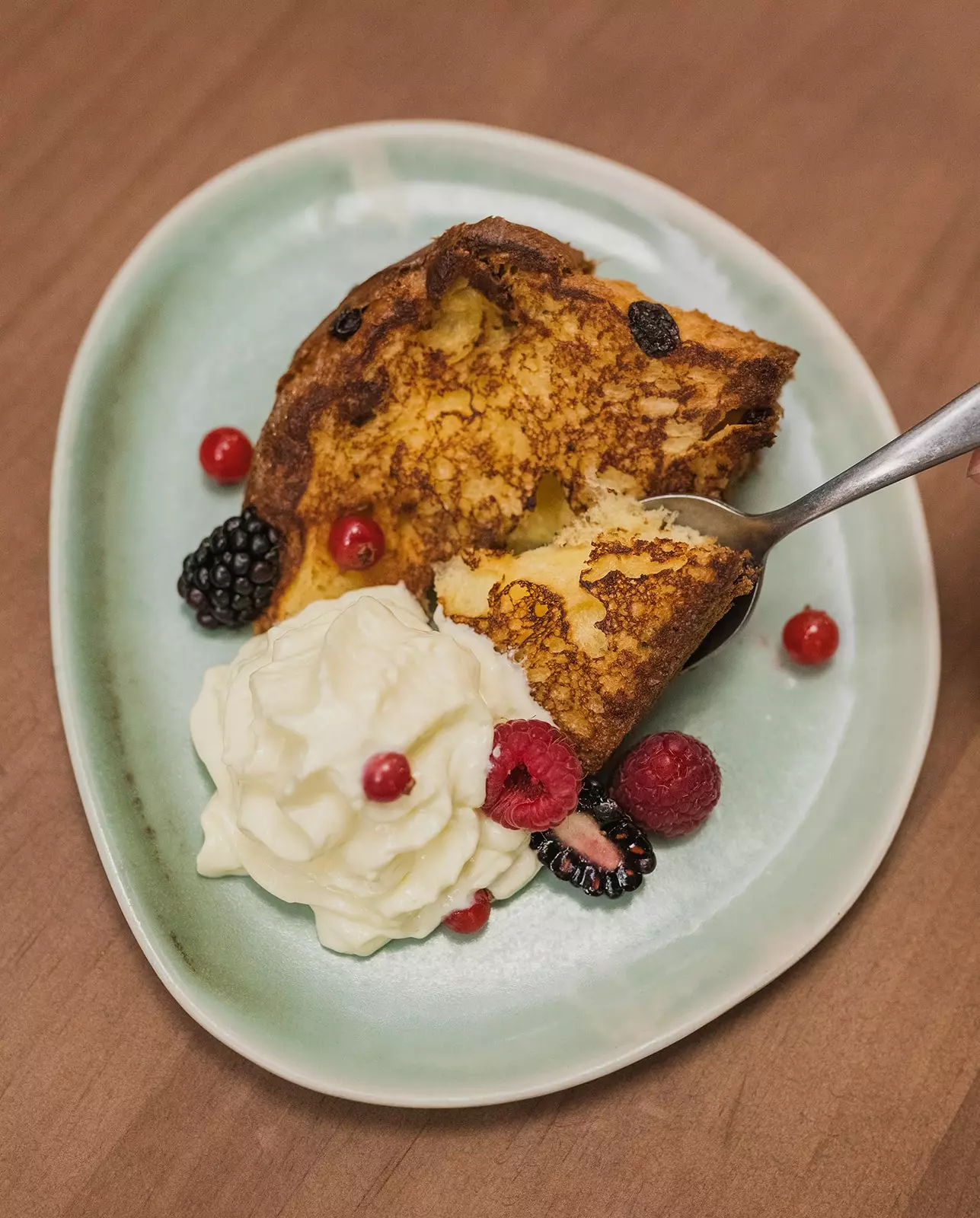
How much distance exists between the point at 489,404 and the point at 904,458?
0.73 meters

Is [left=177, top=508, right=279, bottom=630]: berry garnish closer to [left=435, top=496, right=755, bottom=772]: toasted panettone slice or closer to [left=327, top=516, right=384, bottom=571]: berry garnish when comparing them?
[left=327, top=516, right=384, bottom=571]: berry garnish

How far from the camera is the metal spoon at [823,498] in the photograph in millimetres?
1538

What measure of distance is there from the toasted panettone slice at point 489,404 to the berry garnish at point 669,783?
47 cm

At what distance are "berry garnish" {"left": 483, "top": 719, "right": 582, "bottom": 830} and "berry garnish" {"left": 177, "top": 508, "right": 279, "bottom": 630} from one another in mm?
531

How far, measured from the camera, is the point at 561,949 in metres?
1.72

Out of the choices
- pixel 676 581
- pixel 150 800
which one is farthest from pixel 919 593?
pixel 150 800

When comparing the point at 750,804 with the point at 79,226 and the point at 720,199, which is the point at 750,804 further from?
the point at 79,226

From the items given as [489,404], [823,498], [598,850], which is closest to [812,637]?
[823,498]

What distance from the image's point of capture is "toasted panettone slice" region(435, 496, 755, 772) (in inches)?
62.1

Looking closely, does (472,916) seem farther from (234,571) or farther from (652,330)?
(652,330)

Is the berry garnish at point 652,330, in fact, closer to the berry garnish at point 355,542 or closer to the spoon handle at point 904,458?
the spoon handle at point 904,458

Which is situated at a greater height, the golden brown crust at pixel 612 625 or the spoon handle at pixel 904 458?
the spoon handle at pixel 904 458

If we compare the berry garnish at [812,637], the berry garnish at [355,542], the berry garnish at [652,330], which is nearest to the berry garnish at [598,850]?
the berry garnish at [812,637]

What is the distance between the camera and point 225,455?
1864mm
